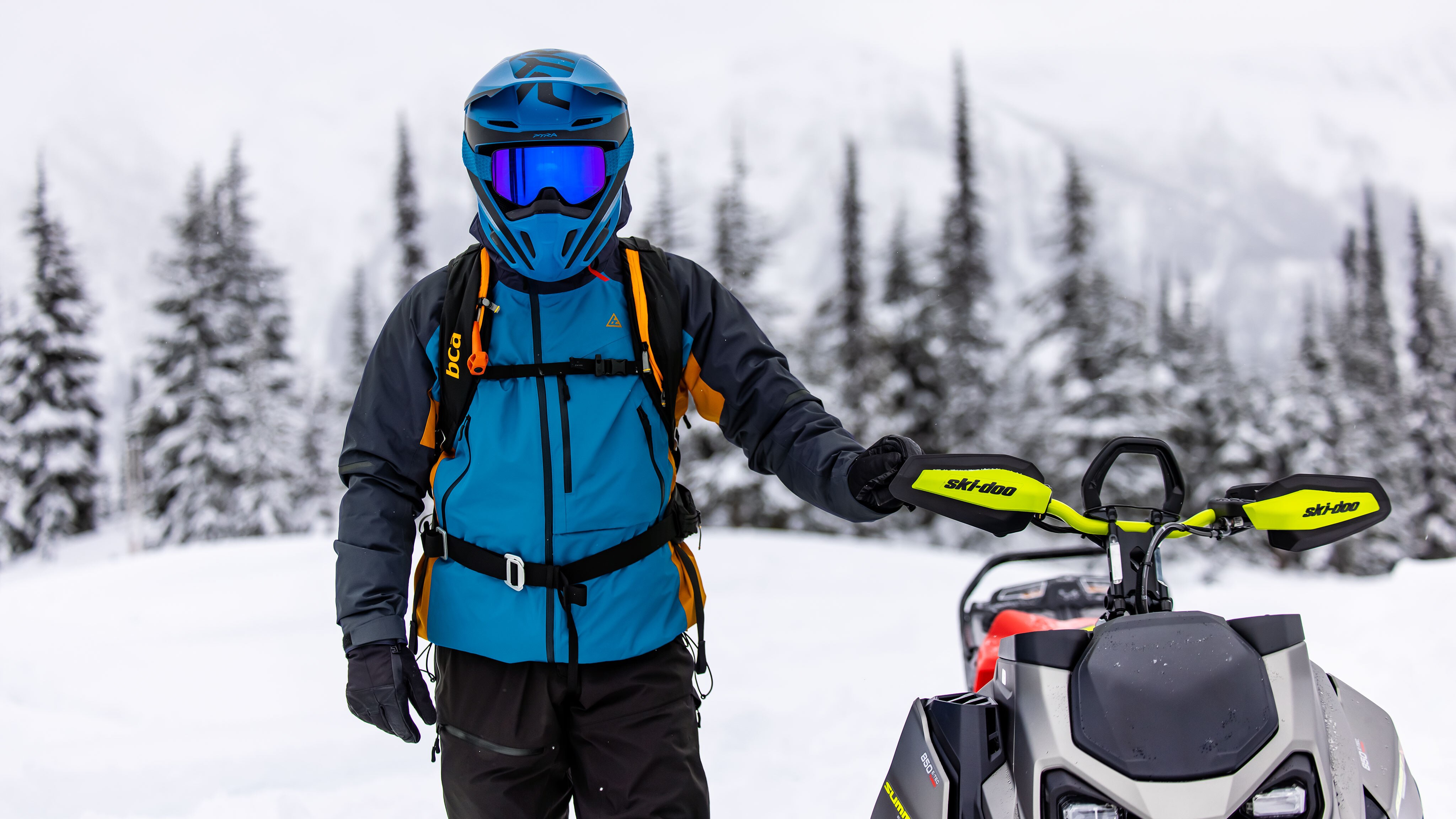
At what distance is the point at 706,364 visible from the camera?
102 inches

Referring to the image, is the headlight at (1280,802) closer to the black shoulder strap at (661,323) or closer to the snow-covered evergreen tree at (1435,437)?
the black shoulder strap at (661,323)

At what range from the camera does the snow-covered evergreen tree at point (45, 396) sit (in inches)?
1129

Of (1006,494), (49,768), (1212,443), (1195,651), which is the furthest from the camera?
(1212,443)

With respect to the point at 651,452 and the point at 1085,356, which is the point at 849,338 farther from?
the point at 651,452

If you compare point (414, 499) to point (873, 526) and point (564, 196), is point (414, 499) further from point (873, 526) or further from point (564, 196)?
point (873, 526)

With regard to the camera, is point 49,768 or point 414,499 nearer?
point 414,499

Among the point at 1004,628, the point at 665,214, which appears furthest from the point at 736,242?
the point at 1004,628

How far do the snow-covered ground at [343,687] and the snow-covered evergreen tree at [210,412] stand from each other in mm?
18803

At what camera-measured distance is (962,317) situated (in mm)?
31391

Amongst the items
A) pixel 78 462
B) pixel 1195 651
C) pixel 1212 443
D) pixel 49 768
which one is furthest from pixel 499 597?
pixel 1212 443

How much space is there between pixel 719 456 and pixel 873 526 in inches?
190

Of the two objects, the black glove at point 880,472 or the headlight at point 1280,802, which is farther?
the black glove at point 880,472

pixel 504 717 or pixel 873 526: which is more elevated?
pixel 504 717

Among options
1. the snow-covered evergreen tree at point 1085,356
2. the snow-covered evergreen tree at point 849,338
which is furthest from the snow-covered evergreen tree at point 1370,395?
the snow-covered evergreen tree at point 849,338
